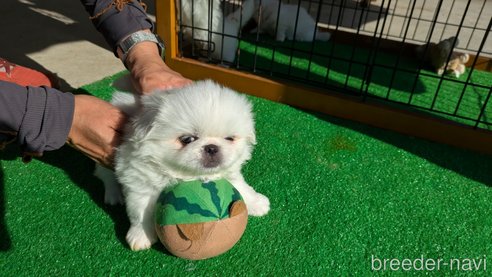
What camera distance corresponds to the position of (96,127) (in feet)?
4.37

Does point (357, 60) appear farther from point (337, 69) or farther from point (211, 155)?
point (211, 155)

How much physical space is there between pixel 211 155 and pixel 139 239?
18.8 inches

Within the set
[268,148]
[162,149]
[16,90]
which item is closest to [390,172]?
[268,148]

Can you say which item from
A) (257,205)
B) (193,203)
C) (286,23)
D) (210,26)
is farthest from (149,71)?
(286,23)

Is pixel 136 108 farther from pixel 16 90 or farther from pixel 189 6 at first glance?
pixel 189 6

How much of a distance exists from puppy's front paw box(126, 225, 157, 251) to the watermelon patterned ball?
0.15 m

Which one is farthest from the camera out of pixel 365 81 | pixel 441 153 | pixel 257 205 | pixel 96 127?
pixel 365 81

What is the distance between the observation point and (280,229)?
61.7 inches

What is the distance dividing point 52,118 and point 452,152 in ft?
6.95

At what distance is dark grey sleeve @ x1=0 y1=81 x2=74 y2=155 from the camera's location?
1227 millimetres

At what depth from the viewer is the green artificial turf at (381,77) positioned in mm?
2656

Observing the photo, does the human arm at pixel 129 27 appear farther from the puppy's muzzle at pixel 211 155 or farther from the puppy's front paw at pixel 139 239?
the puppy's front paw at pixel 139 239

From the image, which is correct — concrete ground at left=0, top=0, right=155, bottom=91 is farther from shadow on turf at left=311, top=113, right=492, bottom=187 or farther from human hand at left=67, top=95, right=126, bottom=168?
shadow on turf at left=311, top=113, right=492, bottom=187

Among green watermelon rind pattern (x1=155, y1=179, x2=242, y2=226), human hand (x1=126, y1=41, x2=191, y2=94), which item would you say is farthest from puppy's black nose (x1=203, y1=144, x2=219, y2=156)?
human hand (x1=126, y1=41, x2=191, y2=94)
